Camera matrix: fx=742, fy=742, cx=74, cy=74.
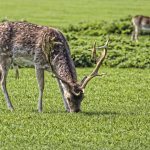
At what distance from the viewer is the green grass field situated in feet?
33.4

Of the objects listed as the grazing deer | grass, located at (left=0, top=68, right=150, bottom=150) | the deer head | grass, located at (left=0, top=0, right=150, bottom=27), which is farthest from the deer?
grass, located at (left=0, top=0, right=150, bottom=27)

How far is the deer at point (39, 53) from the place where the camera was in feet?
41.1

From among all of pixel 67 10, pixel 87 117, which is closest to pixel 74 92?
pixel 87 117

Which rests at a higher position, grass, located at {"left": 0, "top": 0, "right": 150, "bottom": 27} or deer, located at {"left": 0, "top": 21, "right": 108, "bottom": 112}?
deer, located at {"left": 0, "top": 21, "right": 108, "bottom": 112}

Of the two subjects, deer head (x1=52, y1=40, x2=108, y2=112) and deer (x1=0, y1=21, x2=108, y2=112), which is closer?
deer head (x1=52, y1=40, x2=108, y2=112)

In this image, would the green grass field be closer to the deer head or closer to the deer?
the deer head

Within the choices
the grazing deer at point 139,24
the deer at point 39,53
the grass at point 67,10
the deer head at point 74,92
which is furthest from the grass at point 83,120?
Answer: the grass at point 67,10

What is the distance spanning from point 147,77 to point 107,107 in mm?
4692

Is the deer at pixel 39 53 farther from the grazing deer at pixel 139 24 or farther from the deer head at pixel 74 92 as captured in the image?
the grazing deer at pixel 139 24

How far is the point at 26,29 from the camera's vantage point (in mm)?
13000

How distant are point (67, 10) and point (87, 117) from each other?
27859 millimetres

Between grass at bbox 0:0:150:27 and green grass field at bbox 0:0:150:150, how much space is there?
1528cm

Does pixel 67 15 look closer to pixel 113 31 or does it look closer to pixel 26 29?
pixel 113 31

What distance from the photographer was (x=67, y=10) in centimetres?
3947
